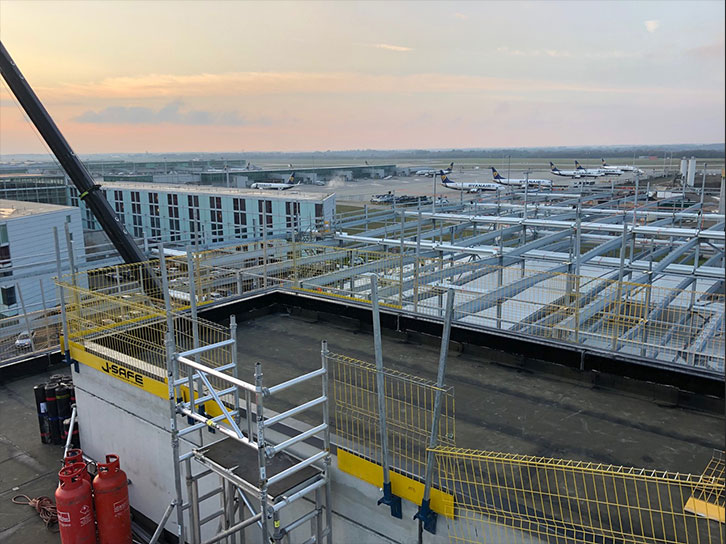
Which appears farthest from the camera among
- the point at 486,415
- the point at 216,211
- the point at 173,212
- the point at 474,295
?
the point at 173,212

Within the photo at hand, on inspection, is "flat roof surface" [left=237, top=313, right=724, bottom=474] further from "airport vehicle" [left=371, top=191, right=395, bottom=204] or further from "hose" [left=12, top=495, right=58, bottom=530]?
"airport vehicle" [left=371, top=191, right=395, bottom=204]

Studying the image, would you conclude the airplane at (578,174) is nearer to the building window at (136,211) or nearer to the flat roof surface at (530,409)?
the building window at (136,211)

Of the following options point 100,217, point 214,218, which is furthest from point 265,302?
point 214,218

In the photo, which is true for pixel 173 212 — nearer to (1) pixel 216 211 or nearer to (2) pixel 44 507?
(1) pixel 216 211

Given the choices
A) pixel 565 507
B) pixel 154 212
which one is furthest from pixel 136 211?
pixel 565 507

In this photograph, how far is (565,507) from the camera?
4676 millimetres

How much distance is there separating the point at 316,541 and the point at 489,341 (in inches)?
168

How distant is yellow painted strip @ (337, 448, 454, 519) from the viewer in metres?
4.70

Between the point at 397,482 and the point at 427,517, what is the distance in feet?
1.33

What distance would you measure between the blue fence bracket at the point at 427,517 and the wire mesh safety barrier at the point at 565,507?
0.17 m

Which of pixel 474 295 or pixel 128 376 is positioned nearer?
pixel 128 376

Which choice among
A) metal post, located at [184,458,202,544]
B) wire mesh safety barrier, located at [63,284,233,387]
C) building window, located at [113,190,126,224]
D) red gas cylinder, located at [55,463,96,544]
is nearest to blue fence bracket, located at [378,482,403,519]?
metal post, located at [184,458,202,544]

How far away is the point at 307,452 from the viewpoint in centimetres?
574

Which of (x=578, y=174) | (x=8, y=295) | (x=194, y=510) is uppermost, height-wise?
(x=578, y=174)
